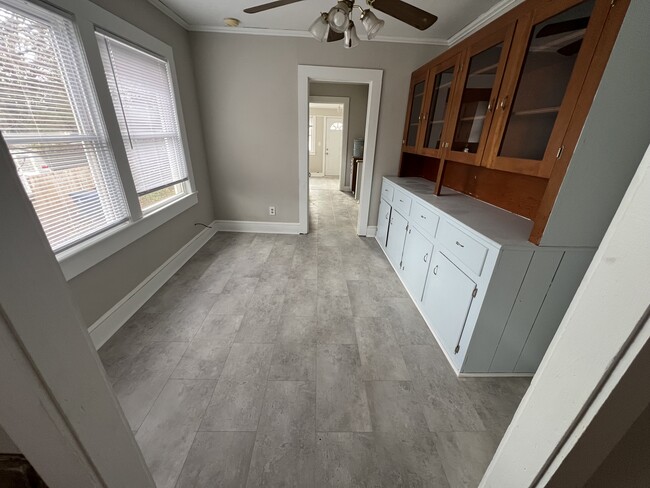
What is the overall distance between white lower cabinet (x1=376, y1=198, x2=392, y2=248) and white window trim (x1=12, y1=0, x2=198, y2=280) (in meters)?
2.46

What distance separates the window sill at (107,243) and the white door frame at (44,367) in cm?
147

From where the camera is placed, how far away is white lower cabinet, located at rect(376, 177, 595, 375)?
1307 millimetres

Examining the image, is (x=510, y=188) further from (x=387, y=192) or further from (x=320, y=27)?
(x=320, y=27)

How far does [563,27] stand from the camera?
122cm

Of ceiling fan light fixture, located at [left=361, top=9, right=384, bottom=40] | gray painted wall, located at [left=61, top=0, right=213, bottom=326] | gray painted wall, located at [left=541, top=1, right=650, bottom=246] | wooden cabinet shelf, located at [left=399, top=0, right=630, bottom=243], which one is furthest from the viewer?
gray painted wall, located at [left=61, top=0, right=213, bottom=326]

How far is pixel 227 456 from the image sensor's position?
3.86 ft

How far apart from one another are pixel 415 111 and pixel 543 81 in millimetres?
1768

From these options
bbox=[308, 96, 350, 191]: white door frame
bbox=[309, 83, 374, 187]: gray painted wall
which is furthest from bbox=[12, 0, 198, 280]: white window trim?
bbox=[309, 83, 374, 187]: gray painted wall

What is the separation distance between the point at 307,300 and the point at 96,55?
2.36 metres

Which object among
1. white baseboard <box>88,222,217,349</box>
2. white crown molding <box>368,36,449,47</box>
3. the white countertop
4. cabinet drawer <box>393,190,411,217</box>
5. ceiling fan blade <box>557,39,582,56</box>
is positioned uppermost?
white crown molding <box>368,36,449,47</box>

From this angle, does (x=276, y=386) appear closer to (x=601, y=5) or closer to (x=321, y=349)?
(x=321, y=349)

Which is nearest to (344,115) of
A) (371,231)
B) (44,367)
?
(371,231)

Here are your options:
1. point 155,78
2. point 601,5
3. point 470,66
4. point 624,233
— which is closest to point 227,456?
point 624,233

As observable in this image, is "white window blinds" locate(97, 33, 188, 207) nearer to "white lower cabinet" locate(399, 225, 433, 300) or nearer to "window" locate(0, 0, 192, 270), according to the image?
"window" locate(0, 0, 192, 270)
